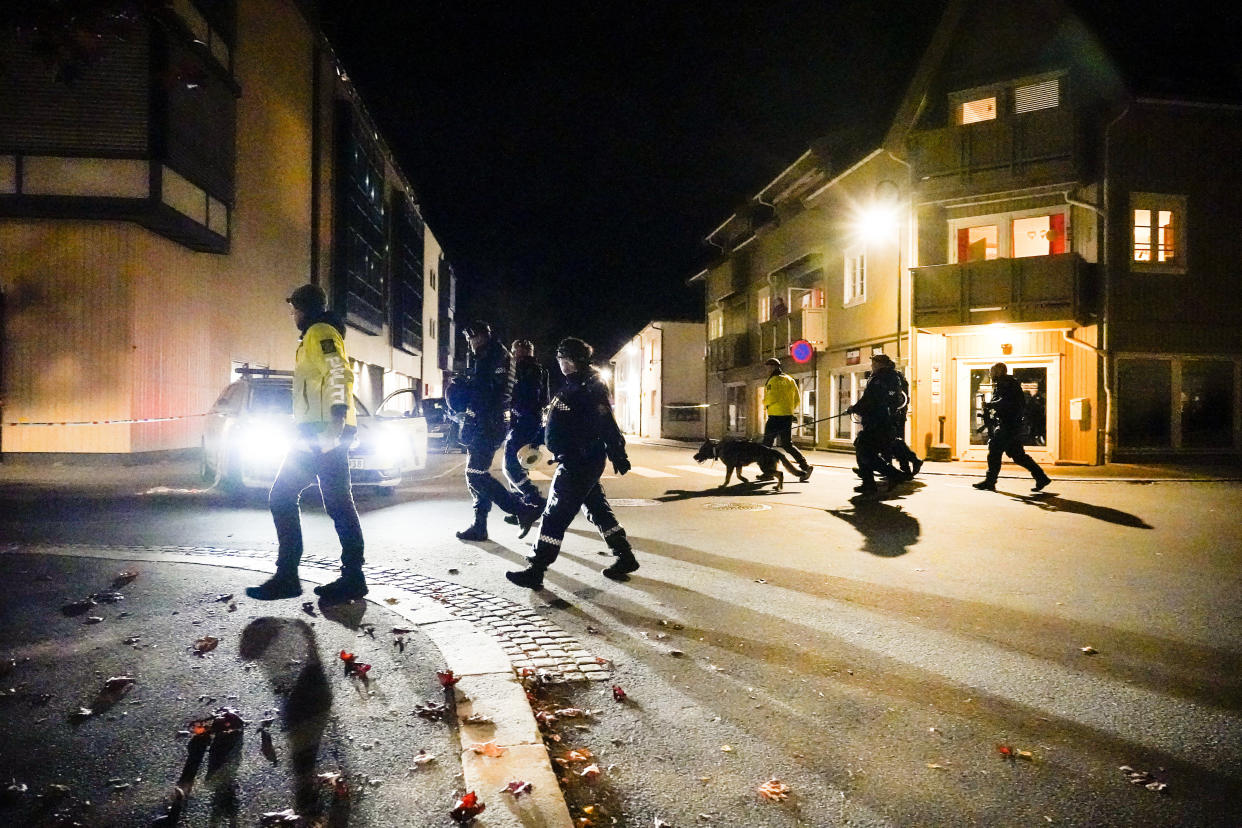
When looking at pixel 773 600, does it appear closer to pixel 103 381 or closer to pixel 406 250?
pixel 103 381

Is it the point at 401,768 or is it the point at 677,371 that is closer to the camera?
the point at 401,768

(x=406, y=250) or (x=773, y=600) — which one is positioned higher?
(x=406, y=250)

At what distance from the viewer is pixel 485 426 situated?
6.91 meters

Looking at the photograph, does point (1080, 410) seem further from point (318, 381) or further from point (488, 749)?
point (488, 749)

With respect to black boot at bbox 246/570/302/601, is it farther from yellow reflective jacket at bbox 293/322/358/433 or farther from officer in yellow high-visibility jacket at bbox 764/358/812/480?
officer in yellow high-visibility jacket at bbox 764/358/812/480

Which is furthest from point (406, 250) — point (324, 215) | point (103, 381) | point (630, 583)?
point (630, 583)

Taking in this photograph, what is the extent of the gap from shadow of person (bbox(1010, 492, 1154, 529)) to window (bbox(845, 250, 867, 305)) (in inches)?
478

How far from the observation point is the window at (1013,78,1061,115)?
59.5ft

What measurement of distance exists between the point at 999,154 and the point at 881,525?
13.9 meters

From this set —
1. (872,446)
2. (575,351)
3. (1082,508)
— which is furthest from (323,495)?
(1082,508)

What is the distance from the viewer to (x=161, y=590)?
500 cm

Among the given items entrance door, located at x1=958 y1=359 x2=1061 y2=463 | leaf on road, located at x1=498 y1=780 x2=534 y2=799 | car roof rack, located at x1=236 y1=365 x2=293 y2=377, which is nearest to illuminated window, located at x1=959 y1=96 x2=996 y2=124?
entrance door, located at x1=958 y1=359 x2=1061 y2=463

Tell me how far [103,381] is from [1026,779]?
55.1 feet

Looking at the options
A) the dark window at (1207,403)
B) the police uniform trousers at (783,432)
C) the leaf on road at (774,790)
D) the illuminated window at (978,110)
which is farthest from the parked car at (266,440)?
the dark window at (1207,403)
